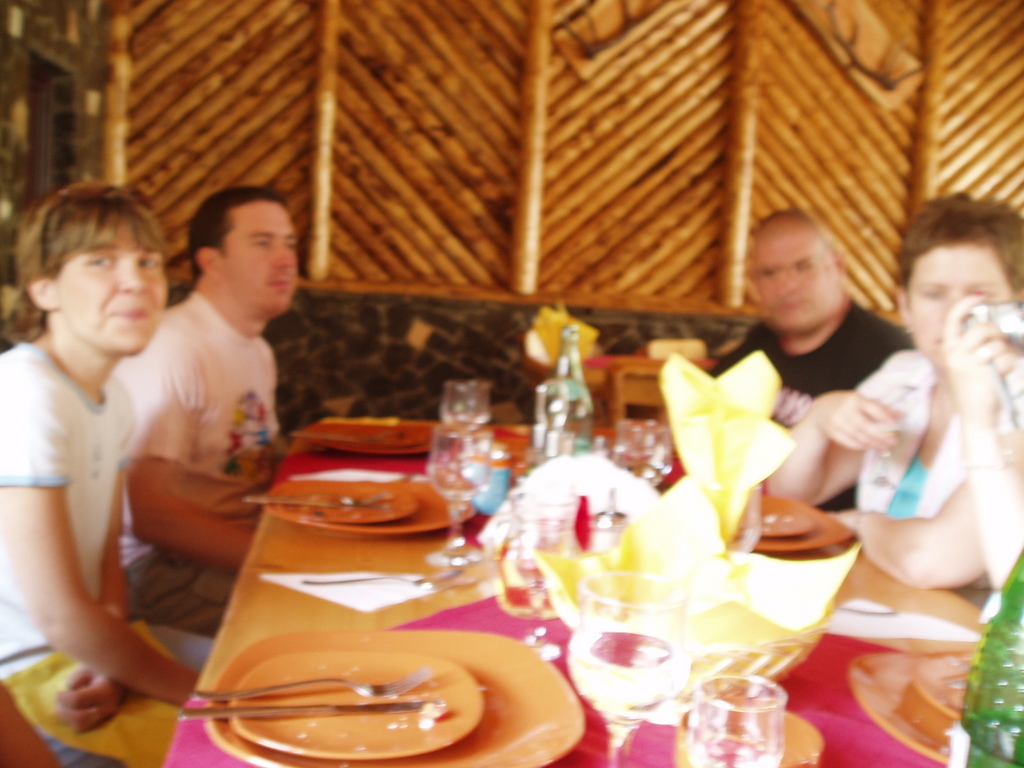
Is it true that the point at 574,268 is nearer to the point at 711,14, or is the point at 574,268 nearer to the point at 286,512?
the point at 711,14

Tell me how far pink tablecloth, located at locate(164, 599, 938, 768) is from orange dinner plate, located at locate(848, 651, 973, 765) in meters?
0.01

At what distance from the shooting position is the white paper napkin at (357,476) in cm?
195

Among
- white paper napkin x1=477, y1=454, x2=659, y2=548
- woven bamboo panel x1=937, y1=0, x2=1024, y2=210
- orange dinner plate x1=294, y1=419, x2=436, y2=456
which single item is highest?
woven bamboo panel x1=937, y1=0, x2=1024, y2=210

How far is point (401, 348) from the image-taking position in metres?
5.98

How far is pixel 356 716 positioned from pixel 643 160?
600 centimetres

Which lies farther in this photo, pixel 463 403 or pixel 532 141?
pixel 532 141

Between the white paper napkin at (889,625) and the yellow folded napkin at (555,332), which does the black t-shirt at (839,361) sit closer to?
the yellow folded napkin at (555,332)

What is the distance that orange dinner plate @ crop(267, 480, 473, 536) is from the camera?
1533mm

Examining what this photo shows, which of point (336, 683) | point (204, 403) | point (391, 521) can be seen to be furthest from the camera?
point (204, 403)

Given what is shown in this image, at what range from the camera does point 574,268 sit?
633 centimetres

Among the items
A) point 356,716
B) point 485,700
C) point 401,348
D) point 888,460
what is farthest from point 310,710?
point 401,348

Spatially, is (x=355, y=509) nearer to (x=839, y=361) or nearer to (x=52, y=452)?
(x=52, y=452)

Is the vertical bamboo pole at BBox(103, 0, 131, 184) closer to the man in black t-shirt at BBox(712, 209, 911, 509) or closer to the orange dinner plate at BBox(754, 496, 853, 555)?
the man in black t-shirt at BBox(712, 209, 911, 509)

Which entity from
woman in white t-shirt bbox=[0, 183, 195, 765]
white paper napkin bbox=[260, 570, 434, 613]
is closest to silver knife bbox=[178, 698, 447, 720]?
white paper napkin bbox=[260, 570, 434, 613]
